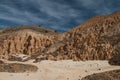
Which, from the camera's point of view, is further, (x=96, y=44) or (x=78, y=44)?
(x=78, y=44)

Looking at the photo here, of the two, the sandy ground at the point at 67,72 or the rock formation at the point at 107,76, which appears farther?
the sandy ground at the point at 67,72

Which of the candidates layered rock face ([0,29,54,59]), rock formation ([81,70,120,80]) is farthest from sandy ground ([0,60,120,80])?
layered rock face ([0,29,54,59])

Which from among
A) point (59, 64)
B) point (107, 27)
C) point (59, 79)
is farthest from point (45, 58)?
point (59, 79)

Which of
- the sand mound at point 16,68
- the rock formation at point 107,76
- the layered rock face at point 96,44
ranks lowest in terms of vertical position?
the rock formation at point 107,76

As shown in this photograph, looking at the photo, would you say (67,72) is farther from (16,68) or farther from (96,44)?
(96,44)

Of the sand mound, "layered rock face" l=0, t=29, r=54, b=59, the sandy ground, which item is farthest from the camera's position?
"layered rock face" l=0, t=29, r=54, b=59

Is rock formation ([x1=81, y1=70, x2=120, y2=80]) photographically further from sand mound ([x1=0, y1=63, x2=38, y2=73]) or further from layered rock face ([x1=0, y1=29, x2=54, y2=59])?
layered rock face ([x1=0, y1=29, x2=54, y2=59])

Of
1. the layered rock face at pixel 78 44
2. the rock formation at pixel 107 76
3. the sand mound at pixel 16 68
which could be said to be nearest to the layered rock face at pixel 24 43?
the layered rock face at pixel 78 44

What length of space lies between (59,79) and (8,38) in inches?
1746

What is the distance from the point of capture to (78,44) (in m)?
51.7

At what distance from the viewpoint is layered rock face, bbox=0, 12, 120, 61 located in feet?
150

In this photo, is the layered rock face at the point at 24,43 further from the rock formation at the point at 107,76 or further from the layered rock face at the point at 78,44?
the rock formation at the point at 107,76

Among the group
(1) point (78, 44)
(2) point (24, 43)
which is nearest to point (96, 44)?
(1) point (78, 44)

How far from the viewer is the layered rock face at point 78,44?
150ft
